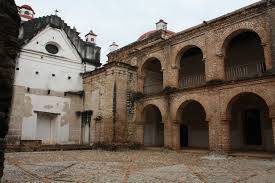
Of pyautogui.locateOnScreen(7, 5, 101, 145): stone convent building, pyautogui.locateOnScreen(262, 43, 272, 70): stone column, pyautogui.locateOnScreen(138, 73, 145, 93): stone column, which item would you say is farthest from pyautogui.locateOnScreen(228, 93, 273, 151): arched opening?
pyautogui.locateOnScreen(7, 5, 101, 145): stone convent building

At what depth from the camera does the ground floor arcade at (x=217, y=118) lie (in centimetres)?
1295

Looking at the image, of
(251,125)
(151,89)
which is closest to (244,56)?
(251,125)

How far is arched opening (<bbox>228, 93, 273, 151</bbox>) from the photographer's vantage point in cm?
1491

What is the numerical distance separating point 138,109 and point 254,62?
8.01 m

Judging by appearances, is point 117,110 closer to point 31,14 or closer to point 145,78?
point 145,78

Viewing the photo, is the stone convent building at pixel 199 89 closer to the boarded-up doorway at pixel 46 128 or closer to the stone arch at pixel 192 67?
the stone arch at pixel 192 67

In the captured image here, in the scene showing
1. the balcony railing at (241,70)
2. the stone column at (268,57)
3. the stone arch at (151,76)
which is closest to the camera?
the stone column at (268,57)

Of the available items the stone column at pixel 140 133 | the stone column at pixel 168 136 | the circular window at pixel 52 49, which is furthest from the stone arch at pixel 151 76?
the circular window at pixel 52 49

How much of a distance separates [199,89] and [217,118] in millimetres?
1957

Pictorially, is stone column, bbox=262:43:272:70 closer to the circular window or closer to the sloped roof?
the sloped roof

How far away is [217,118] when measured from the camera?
13.5 metres

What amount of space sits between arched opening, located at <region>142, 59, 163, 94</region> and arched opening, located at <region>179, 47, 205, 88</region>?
1.89 metres

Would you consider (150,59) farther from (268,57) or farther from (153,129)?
(268,57)

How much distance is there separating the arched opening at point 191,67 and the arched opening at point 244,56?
2.09m
